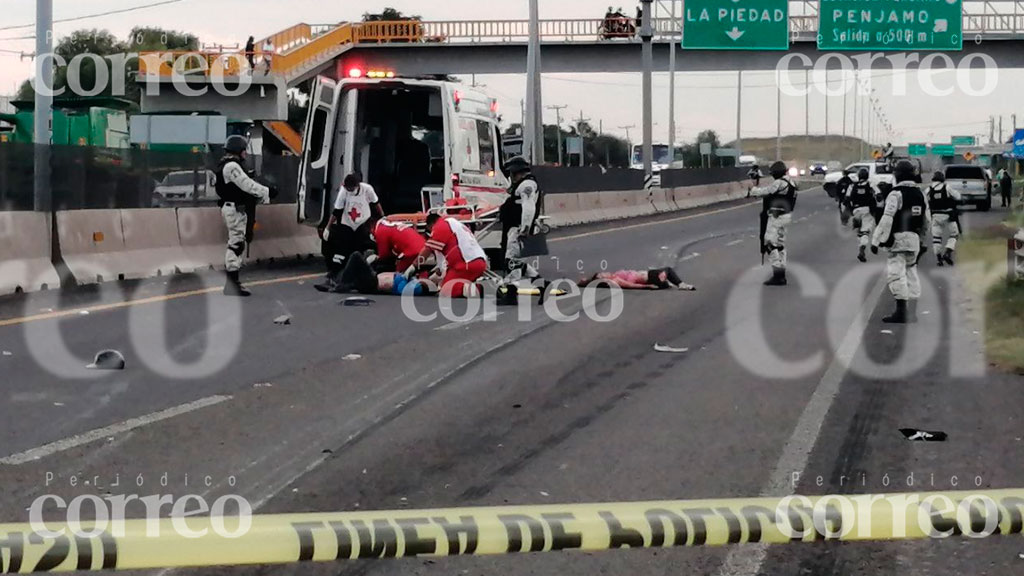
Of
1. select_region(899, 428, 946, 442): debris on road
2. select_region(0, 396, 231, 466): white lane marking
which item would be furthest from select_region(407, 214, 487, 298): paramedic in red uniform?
select_region(899, 428, 946, 442): debris on road

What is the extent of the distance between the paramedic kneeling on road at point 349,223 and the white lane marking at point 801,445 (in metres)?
6.27

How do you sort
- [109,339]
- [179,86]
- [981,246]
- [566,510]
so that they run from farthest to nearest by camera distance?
[179,86] → [981,246] → [109,339] → [566,510]

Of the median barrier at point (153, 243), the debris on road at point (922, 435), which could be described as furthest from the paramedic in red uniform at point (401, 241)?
the debris on road at point (922, 435)

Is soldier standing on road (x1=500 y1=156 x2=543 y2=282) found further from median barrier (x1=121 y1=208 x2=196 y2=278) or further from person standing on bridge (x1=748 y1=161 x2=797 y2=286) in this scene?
median barrier (x1=121 y1=208 x2=196 y2=278)

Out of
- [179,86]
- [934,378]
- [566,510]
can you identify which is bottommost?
[934,378]

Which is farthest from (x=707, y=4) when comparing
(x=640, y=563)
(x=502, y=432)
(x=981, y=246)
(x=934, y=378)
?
→ (x=640, y=563)

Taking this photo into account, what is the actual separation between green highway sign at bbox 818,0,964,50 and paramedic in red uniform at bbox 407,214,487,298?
99.9 feet

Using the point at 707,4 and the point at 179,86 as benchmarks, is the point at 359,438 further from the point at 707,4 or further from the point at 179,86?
the point at 179,86

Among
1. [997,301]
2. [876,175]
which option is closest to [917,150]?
[876,175]

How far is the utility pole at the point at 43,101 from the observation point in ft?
55.7

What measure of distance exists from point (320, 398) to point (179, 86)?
148 feet

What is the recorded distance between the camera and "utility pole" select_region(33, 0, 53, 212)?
668 inches

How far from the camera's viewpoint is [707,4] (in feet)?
145

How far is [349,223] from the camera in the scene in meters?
17.8
